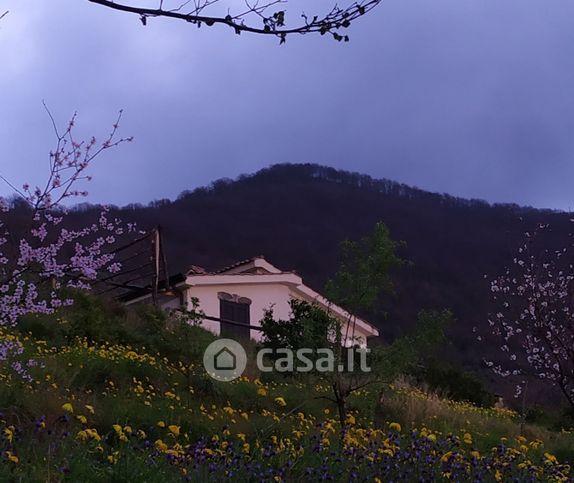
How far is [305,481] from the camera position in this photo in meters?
5.09

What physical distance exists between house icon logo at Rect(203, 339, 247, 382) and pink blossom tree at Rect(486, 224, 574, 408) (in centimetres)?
382

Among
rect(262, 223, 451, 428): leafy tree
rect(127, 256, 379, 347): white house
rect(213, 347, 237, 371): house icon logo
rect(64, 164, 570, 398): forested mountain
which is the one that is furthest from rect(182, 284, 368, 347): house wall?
rect(262, 223, 451, 428): leafy tree

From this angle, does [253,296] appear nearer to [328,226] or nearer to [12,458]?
[328,226]

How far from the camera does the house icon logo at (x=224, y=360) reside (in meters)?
10.6

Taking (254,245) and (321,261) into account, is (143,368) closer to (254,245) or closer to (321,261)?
(321,261)

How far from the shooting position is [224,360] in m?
11.7

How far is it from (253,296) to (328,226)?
15744 mm

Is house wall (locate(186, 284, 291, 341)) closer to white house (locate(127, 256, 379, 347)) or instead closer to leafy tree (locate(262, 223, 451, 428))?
white house (locate(127, 256, 379, 347))

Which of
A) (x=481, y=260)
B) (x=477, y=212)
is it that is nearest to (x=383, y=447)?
(x=481, y=260)

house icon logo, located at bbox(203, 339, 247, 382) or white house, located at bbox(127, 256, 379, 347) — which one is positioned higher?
white house, located at bbox(127, 256, 379, 347)

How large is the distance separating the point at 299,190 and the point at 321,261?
1174 cm

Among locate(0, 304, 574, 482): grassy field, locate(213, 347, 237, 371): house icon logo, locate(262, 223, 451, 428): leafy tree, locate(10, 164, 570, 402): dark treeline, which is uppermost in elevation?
locate(10, 164, 570, 402): dark treeline

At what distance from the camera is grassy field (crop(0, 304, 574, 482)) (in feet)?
16.0

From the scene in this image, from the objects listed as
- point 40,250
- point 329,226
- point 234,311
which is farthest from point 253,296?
point 40,250
